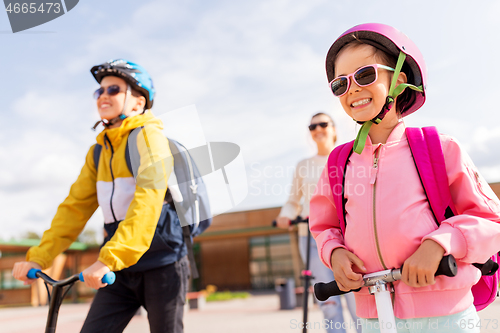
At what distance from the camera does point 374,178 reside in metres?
1.61

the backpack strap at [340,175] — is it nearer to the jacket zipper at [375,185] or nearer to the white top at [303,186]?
the jacket zipper at [375,185]

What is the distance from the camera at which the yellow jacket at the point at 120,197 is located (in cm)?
215

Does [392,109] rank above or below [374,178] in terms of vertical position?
above

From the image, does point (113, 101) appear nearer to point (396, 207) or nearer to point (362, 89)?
point (362, 89)

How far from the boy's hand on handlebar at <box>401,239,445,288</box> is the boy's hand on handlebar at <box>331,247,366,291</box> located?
0.19 m

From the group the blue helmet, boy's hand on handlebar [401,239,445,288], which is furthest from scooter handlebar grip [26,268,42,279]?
boy's hand on handlebar [401,239,445,288]

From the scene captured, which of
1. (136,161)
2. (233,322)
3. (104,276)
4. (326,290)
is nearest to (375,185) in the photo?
(326,290)

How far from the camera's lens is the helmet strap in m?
1.65

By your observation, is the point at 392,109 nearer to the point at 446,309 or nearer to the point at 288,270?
the point at 446,309

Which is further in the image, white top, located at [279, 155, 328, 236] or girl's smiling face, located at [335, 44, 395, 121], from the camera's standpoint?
white top, located at [279, 155, 328, 236]

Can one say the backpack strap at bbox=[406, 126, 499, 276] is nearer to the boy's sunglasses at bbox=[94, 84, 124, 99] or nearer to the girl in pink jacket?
the girl in pink jacket

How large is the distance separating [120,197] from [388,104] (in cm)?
167

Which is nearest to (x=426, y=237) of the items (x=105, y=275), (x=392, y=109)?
(x=392, y=109)

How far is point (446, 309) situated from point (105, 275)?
1.47m
